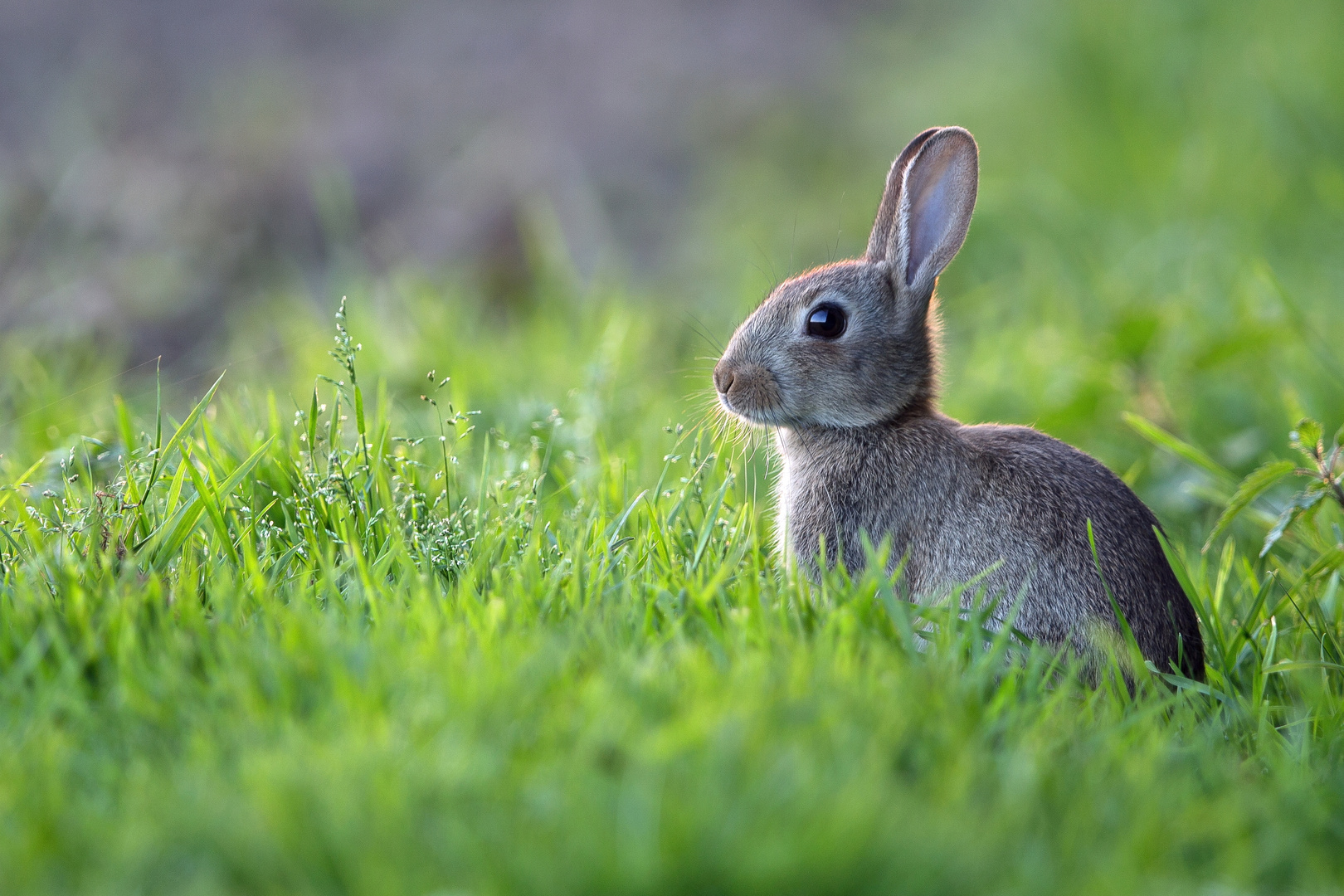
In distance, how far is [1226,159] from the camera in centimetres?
809

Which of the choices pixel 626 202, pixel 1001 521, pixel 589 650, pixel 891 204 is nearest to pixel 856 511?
pixel 1001 521

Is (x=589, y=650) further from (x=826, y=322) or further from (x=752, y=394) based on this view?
(x=826, y=322)

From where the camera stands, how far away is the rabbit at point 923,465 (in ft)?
10.6

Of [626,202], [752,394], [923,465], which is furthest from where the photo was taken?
[626,202]

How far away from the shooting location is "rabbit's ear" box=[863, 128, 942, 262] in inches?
151

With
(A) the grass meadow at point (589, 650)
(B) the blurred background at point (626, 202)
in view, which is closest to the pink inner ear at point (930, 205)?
(A) the grass meadow at point (589, 650)

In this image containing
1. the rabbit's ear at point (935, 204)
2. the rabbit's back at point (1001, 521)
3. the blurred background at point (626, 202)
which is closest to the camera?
the rabbit's back at point (1001, 521)

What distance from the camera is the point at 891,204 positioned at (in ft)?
12.8

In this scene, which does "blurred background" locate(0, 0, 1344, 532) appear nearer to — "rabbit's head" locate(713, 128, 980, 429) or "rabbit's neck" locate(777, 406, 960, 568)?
"rabbit's head" locate(713, 128, 980, 429)

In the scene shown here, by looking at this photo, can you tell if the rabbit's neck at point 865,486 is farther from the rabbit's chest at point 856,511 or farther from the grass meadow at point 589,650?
the grass meadow at point 589,650

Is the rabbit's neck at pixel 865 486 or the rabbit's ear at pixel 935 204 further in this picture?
the rabbit's ear at pixel 935 204

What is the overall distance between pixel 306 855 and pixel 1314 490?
284cm

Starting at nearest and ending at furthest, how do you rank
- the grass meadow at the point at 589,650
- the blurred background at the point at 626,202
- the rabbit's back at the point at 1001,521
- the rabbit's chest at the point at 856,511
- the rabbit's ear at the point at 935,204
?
the grass meadow at the point at 589,650 < the rabbit's back at the point at 1001,521 < the rabbit's chest at the point at 856,511 < the rabbit's ear at the point at 935,204 < the blurred background at the point at 626,202

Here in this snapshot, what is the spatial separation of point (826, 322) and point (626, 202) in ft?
21.5
